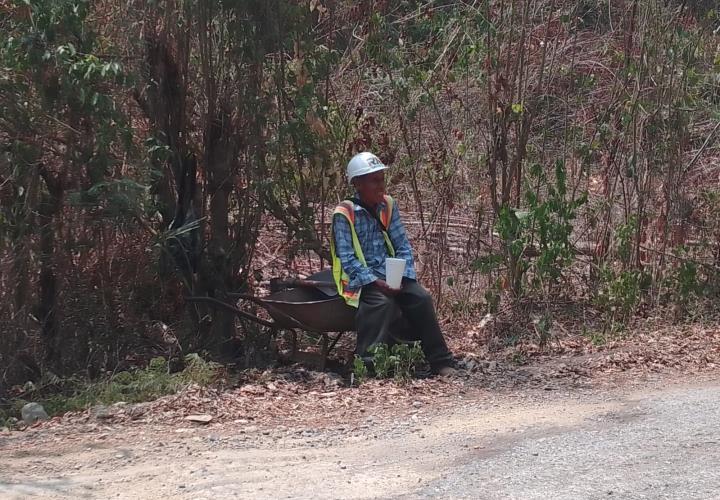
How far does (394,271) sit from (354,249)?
0.38 metres

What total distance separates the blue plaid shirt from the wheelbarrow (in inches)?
9.9

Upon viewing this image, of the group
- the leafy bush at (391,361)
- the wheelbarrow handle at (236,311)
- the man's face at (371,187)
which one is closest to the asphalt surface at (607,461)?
the leafy bush at (391,361)

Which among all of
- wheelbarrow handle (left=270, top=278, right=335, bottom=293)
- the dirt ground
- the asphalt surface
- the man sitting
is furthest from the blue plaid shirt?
the asphalt surface

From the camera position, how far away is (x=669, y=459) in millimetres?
5574

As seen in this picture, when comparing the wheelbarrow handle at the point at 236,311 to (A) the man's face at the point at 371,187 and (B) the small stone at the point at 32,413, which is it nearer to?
(A) the man's face at the point at 371,187

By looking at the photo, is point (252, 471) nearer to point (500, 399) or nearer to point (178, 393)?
point (178, 393)

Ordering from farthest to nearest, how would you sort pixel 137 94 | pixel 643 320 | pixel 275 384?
pixel 643 320
pixel 137 94
pixel 275 384

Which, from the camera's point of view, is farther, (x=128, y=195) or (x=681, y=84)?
(x=681, y=84)

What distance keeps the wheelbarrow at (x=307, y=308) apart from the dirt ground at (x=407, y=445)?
0.57 m

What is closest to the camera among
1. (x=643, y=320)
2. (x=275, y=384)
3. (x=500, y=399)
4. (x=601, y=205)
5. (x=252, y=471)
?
(x=252, y=471)

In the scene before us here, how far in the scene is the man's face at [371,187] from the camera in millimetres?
7734

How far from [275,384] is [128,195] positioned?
5.98 ft

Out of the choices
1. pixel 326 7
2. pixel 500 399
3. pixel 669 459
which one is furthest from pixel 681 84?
pixel 669 459

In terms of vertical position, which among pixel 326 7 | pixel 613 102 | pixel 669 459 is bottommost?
pixel 669 459
